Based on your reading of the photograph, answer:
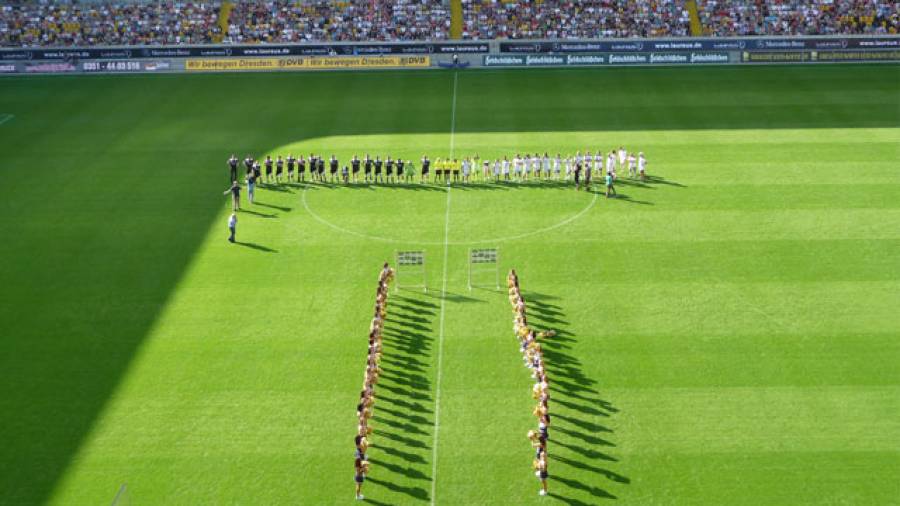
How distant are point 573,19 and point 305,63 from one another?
18097 mm

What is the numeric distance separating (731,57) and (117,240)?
4173cm

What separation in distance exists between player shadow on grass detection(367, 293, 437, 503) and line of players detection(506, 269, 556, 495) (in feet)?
9.28

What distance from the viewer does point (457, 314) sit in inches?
1390

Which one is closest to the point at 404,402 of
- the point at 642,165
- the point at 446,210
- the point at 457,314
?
the point at 457,314

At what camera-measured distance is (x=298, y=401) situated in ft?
100

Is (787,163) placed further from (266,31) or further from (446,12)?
(266,31)

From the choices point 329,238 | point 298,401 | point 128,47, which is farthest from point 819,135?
point 128,47

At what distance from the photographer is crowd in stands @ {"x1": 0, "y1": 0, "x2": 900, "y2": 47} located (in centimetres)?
6900

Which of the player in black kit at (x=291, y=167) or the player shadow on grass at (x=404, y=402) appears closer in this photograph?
the player shadow on grass at (x=404, y=402)

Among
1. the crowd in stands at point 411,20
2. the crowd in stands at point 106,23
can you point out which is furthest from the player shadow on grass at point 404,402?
the crowd in stands at point 106,23

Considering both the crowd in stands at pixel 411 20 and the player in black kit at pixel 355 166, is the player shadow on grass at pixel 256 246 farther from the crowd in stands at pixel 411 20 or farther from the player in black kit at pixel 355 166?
the crowd in stands at pixel 411 20

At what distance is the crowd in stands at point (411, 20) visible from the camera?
6900 centimetres

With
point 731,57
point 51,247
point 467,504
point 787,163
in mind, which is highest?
point 731,57

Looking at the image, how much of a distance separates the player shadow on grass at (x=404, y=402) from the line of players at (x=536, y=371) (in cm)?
283
